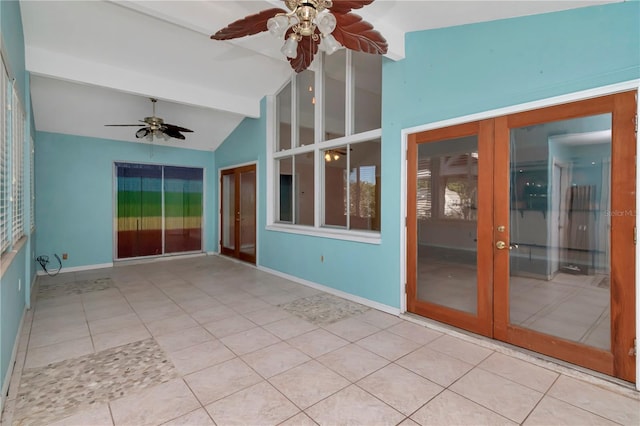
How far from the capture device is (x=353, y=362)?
8.72 ft

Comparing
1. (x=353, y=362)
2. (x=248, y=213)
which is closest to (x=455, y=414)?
(x=353, y=362)

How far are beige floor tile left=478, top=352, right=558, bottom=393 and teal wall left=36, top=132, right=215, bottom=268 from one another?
7.11m

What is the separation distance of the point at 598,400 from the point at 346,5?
326 centimetres

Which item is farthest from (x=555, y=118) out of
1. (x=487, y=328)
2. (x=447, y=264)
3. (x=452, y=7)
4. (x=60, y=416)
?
(x=60, y=416)

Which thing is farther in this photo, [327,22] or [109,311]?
[109,311]

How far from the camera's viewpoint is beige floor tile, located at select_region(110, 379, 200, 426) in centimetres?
196

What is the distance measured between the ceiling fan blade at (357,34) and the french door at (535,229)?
1.28 meters

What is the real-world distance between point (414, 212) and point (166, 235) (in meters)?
6.29

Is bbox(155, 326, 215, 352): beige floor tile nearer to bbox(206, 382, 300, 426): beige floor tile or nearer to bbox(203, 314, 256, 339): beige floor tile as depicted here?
bbox(203, 314, 256, 339): beige floor tile

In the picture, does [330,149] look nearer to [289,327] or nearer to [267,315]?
[267,315]

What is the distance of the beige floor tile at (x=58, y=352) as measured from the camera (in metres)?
2.65

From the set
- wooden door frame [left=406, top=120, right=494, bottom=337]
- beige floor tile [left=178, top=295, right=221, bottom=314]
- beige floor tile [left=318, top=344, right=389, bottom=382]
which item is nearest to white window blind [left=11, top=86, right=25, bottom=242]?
beige floor tile [left=178, top=295, right=221, bottom=314]

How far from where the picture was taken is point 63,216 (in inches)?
236

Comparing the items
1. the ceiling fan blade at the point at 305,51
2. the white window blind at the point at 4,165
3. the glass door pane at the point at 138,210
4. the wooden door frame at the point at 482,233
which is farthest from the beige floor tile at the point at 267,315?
the glass door pane at the point at 138,210
